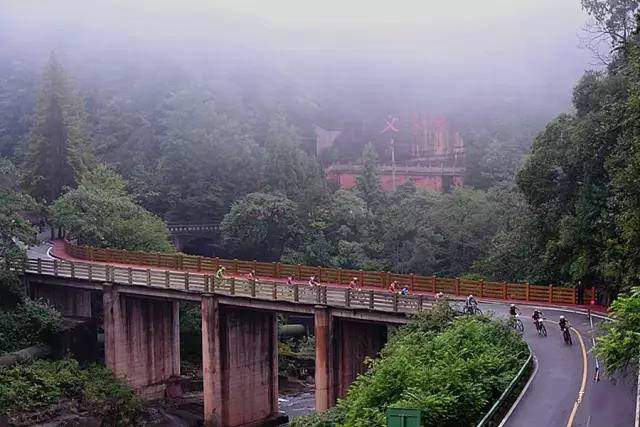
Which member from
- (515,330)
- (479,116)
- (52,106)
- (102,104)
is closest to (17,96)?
(102,104)

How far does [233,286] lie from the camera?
36.6 m

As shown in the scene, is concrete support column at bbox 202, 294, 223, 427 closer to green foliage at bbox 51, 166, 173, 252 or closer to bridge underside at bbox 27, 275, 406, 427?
bridge underside at bbox 27, 275, 406, 427

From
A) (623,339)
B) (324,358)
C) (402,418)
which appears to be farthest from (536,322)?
(402,418)

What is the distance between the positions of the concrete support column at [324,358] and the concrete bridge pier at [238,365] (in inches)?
219

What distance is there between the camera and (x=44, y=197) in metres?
63.9

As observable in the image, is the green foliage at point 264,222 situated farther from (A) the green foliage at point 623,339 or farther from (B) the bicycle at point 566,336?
(A) the green foliage at point 623,339

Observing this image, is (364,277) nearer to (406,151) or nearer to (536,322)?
(536,322)

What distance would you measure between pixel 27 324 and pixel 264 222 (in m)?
23.3

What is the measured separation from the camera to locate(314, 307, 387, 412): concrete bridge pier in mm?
33844

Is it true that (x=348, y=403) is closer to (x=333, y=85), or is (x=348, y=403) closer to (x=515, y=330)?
(x=515, y=330)

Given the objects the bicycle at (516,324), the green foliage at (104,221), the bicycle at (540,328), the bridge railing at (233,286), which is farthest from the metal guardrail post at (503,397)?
the green foliage at (104,221)

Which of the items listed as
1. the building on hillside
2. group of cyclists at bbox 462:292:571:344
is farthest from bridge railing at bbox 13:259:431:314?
the building on hillside

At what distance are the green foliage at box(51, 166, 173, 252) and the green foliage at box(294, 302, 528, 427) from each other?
29241 millimetres

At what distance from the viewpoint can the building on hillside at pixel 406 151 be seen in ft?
293
